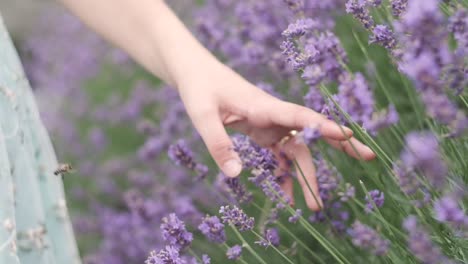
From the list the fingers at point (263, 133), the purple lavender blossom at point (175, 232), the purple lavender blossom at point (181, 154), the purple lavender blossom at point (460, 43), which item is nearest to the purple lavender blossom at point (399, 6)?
the purple lavender blossom at point (460, 43)

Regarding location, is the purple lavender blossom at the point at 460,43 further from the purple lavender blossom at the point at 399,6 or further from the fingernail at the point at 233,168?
Answer: the fingernail at the point at 233,168

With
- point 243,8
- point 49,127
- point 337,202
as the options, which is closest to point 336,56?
point 337,202

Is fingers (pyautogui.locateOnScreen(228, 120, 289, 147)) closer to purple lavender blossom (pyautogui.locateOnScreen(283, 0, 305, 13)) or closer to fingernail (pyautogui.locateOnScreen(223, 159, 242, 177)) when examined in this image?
fingernail (pyautogui.locateOnScreen(223, 159, 242, 177))

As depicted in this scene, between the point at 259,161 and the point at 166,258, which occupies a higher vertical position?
the point at 259,161

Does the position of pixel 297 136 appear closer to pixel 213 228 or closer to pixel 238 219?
pixel 238 219

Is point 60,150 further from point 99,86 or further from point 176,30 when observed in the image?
point 176,30

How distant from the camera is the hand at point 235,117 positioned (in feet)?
5.05

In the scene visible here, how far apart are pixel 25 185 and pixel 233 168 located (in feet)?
1.61

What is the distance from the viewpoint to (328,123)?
139cm

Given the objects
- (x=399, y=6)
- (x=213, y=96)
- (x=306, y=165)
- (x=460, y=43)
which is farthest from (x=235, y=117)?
(x=460, y=43)

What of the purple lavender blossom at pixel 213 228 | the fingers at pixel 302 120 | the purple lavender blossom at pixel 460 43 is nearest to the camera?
the purple lavender blossom at pixel 460 43

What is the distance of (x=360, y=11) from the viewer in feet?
4.94

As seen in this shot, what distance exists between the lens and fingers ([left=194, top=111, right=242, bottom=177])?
1580 millimetres

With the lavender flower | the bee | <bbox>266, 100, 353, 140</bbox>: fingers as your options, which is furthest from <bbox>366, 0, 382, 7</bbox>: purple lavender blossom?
the bee
